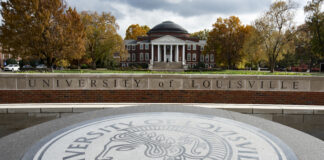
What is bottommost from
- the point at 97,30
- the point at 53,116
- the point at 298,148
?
the point at 53,116

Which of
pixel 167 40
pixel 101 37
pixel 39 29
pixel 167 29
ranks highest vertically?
pixel 167 29

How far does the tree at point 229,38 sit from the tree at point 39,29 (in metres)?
27.5

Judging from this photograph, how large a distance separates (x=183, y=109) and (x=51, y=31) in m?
19.5

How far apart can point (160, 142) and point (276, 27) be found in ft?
93.6

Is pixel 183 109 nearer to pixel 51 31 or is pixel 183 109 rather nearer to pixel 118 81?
pixel 118 81

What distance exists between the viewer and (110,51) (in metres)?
33.9

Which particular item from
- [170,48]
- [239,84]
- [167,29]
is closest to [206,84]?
[239,84]

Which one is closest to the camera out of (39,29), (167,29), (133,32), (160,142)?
(160,142)

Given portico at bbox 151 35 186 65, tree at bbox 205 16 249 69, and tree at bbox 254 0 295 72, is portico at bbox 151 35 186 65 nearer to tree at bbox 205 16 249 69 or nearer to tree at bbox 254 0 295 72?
tree at bbox 205 16 249 69

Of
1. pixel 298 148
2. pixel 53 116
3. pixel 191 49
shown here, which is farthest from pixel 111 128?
pixel 191 49

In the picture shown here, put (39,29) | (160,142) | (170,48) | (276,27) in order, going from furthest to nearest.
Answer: (170,48) < (276,27) < (39,29) < (160,142)

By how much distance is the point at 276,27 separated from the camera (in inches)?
1028

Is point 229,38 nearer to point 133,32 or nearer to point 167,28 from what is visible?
point 167,28

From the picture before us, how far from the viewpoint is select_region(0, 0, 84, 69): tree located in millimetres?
18156
